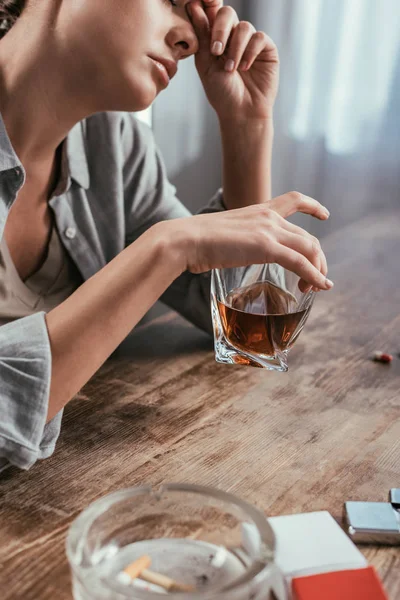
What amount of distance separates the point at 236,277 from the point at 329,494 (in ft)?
0.87

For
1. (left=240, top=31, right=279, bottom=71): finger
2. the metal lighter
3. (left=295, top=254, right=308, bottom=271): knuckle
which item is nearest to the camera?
the metal lighter

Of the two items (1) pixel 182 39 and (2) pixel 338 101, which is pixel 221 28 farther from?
(2) pixel 338 101

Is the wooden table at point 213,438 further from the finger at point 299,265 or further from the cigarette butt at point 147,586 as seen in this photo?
the finger at point 299,265

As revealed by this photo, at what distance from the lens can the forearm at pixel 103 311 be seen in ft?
2.51

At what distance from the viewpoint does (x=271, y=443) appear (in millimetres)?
826

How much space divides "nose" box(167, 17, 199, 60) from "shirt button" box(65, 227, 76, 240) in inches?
13.4

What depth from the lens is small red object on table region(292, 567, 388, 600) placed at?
0.53 metres

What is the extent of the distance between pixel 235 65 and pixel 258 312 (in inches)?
24.1

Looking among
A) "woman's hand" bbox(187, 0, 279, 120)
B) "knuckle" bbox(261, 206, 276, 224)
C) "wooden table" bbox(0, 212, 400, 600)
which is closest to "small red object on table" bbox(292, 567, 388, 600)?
"wooden table" bbox(0, 212, 400, 600)

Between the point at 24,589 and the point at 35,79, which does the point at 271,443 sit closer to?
the point at 24,589

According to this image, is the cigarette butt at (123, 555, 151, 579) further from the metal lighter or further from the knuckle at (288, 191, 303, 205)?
the knuckle at (288, 191, 303, 205)

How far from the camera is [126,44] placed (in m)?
0.96

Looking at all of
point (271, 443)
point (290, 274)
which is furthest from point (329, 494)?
point (290, 274)

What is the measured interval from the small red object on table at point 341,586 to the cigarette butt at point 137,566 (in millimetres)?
120
